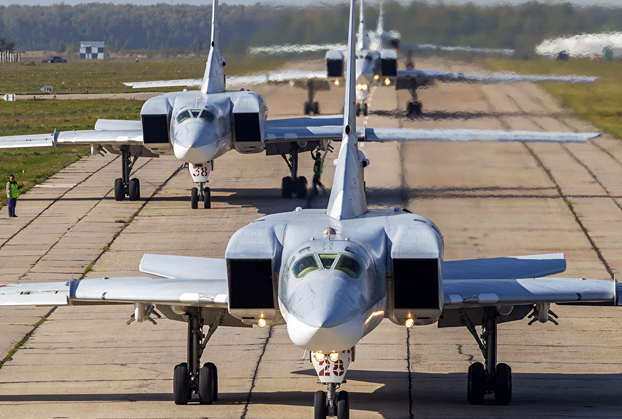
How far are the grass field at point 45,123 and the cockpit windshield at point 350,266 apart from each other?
82.7 ft

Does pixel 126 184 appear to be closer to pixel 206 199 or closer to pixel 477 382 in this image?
pixel 206 199

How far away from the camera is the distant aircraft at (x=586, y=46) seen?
42.0 m

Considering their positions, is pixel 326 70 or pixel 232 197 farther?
pixel 326 70

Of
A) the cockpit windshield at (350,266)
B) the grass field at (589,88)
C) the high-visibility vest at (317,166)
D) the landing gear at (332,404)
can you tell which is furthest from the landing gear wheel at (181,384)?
the grass field at (589,88)

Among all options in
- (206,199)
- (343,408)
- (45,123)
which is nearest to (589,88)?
(206,199)

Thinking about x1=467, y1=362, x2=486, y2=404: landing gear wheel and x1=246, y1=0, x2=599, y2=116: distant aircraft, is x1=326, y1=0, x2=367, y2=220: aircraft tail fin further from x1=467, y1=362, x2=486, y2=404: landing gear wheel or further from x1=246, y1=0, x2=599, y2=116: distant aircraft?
x1=246, y1=0, x2=599, y2=116: distant aircraft

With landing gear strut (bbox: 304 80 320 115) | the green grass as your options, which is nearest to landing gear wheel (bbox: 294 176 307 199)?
landing gear strut (bbox: 304 80 320 115)

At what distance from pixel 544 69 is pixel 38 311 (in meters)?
28.2

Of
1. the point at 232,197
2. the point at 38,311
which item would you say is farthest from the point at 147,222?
the point at 38,311

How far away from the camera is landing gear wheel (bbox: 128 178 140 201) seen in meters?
36.2

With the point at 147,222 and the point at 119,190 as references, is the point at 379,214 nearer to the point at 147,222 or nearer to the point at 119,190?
the point at 147,222

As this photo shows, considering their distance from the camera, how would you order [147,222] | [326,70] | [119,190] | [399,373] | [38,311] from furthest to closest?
1. [326,70]
2. [119,190]
3. [147,222]
4. [38,311]
5. [399,373]

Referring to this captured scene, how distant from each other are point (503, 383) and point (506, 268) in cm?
263

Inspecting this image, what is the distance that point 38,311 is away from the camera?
73.9 feet
